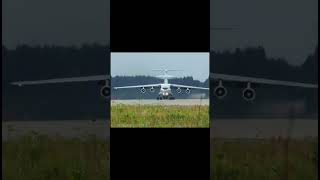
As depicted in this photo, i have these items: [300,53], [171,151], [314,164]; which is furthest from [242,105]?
[171,151]

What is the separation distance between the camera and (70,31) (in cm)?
729

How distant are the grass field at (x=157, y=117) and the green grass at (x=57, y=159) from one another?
48 centimetres

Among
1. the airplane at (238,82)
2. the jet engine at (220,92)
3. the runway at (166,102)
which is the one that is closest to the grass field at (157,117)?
the runway at (166,102)

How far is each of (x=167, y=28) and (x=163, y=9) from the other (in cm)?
21

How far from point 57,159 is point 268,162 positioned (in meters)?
2.60

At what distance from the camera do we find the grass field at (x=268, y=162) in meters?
6.01

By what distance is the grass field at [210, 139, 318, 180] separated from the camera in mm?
6008

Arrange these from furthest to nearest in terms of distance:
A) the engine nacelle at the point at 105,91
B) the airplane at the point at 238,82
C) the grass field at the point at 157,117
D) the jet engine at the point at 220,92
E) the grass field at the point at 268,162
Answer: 1. the jet engine at the point at 220,92
2. the airplane at the point at 238,82
3. the grass field at the point at 268,162
4. the engine nacelle at the point at 105,91
5. the grass field at the point at 157,117

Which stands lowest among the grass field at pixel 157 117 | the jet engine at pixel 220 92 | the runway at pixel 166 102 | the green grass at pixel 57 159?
the green grass at pixel 57 159

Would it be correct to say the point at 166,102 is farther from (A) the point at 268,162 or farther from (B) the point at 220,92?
(A) the point at 268,162

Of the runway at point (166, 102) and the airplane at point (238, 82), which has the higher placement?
the airplane at point (238, 82)

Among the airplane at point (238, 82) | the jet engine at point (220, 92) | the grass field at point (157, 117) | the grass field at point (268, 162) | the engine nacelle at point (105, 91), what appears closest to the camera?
the grass field at point (157, 117)

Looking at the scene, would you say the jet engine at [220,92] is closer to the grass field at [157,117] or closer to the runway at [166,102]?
the runway at [166,102]

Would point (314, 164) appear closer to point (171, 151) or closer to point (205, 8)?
point (171, 151)
